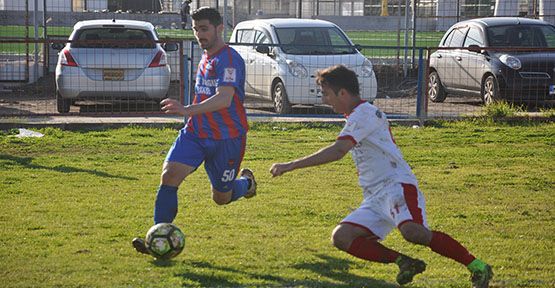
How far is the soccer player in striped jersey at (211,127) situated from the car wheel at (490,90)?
10.7 meters

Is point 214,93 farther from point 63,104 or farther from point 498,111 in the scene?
point 63,104

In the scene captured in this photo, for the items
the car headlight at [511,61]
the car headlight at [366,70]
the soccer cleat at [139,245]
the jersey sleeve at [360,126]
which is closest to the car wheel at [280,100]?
the car headlight at [366,70]

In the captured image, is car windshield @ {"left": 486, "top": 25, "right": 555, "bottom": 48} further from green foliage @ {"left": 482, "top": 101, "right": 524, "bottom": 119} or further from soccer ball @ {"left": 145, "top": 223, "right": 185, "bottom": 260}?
soccer ball @ {"left": 145, "top": 223, "right": 185, "bottom": 260}

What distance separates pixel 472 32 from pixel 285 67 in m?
4.30

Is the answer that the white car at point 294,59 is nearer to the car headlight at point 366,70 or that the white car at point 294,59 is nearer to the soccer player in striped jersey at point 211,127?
the car headlight at point 366,70

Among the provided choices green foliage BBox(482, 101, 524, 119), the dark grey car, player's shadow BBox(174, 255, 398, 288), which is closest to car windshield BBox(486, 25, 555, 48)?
the dark grey car

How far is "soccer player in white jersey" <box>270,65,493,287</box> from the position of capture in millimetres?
6262

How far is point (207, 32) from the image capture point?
769 centimetres

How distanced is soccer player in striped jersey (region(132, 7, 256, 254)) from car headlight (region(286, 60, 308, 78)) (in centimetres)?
906

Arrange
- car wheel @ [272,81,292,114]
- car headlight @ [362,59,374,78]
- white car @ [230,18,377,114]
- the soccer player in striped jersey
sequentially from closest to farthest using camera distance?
the soccer player in striped jersey
white car @ [230,18,377,114]
car wheel @ [272,81,292,114]
car headlight @ [362,59,374,78]

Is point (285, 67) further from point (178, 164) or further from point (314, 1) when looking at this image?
point (314, 1)

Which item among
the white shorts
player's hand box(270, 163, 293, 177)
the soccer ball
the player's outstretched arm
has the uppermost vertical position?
the player's outstretched arm

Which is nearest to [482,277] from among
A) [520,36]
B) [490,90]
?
[490,90]

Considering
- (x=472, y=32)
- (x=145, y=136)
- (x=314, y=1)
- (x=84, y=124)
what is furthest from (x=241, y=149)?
(x=314, y=1)
